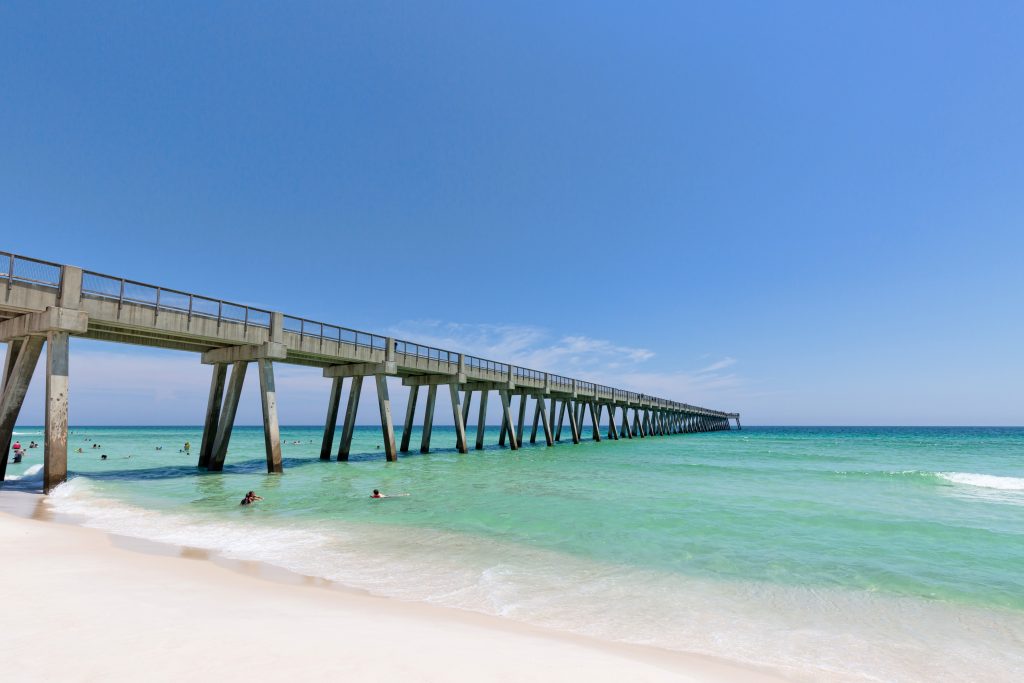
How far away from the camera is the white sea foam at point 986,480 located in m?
21.9

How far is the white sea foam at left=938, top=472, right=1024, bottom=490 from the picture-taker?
21.9m

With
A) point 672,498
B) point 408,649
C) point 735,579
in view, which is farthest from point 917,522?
point 408,649

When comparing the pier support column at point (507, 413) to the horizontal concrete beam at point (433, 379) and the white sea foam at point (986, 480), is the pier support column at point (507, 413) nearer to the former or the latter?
the horizontal concrete beam at point (433, 379)

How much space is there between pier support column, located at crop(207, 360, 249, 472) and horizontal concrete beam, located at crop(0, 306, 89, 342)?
6.70 m

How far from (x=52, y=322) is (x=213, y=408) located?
9096mm

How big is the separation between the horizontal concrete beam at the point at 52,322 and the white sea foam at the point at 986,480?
34463 mm

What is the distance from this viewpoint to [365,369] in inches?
1026

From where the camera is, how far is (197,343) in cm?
2055

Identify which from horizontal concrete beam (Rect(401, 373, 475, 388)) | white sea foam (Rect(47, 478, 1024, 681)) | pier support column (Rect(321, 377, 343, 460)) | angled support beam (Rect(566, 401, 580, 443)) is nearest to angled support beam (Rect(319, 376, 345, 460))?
pier support column (Rect(321, 377, 343, 460))

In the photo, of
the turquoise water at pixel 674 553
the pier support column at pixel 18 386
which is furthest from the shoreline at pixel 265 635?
the pier support column at pixel 18 386

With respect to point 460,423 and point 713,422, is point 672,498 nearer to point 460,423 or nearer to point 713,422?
point 460,423

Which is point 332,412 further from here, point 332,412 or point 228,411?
point 228,411

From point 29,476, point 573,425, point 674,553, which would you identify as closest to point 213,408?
point 29,476

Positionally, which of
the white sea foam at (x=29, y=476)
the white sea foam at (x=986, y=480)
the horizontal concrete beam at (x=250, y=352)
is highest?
the horizontal concrete beam at (x=250, y=352)
